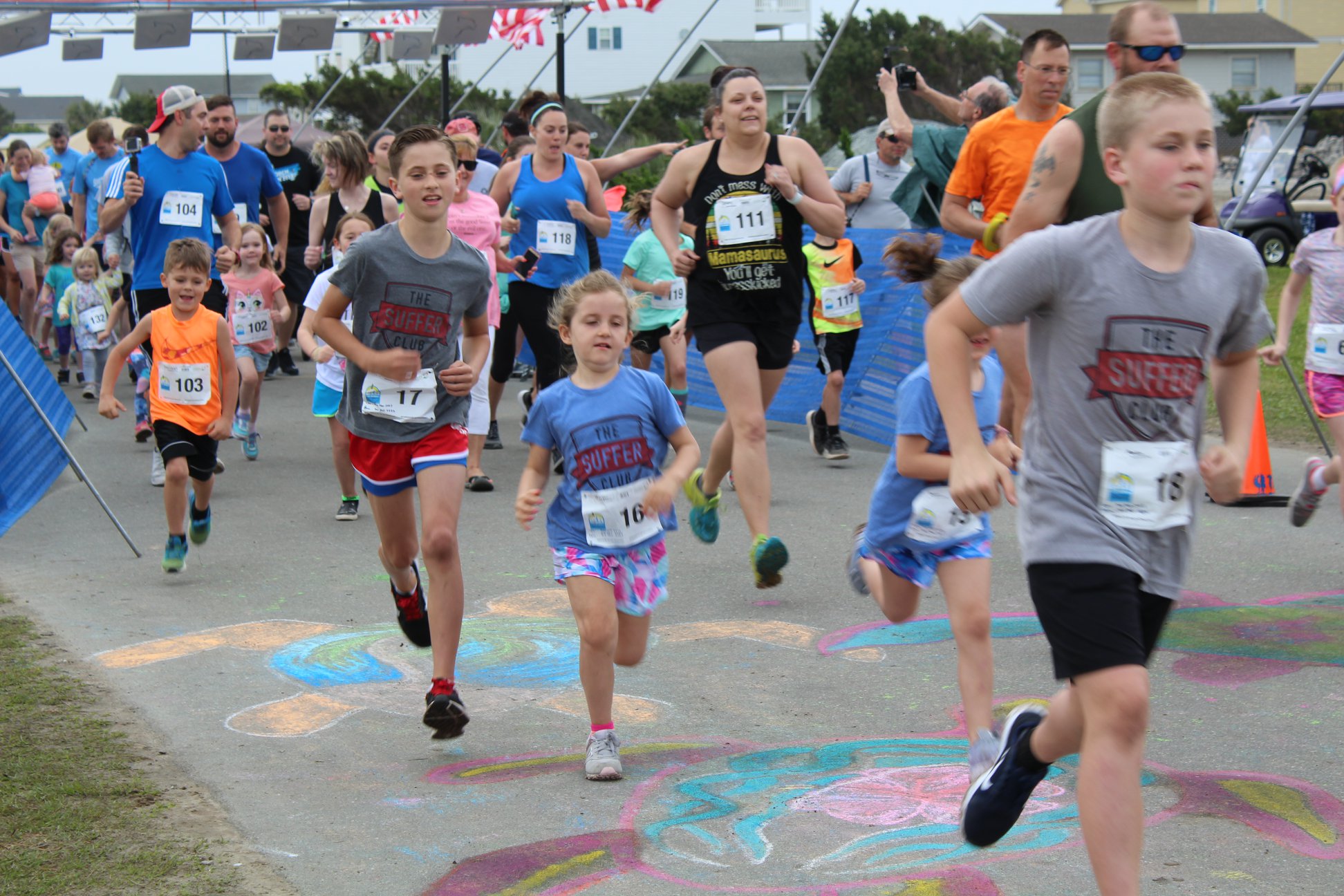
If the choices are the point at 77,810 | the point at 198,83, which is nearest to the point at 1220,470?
the point at 77,810

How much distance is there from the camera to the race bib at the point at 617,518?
4.24m

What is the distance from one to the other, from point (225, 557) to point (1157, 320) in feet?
17.5

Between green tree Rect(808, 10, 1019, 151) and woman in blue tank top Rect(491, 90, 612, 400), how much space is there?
134 feet

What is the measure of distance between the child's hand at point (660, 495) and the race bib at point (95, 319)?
9.89 meters

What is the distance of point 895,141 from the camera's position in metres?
10.8

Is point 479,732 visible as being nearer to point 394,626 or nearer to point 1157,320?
point 394,626

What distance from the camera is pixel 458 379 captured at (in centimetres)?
481

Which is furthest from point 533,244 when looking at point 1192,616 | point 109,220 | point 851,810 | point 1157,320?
point 1157,320

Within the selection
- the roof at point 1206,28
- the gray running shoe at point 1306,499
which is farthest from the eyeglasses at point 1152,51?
the roof at point 1206,28

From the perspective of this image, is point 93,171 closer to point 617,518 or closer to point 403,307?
point 403,307

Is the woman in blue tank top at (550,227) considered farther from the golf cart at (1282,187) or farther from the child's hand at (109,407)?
the golf cart at (1282,187)

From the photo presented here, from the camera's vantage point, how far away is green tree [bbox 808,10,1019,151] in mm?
49344

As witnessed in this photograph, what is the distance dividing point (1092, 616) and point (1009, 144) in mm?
3768

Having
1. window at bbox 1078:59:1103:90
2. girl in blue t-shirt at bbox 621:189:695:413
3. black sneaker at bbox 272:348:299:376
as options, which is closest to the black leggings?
girl in blue t-shirt at bbox 621:189:695:413
